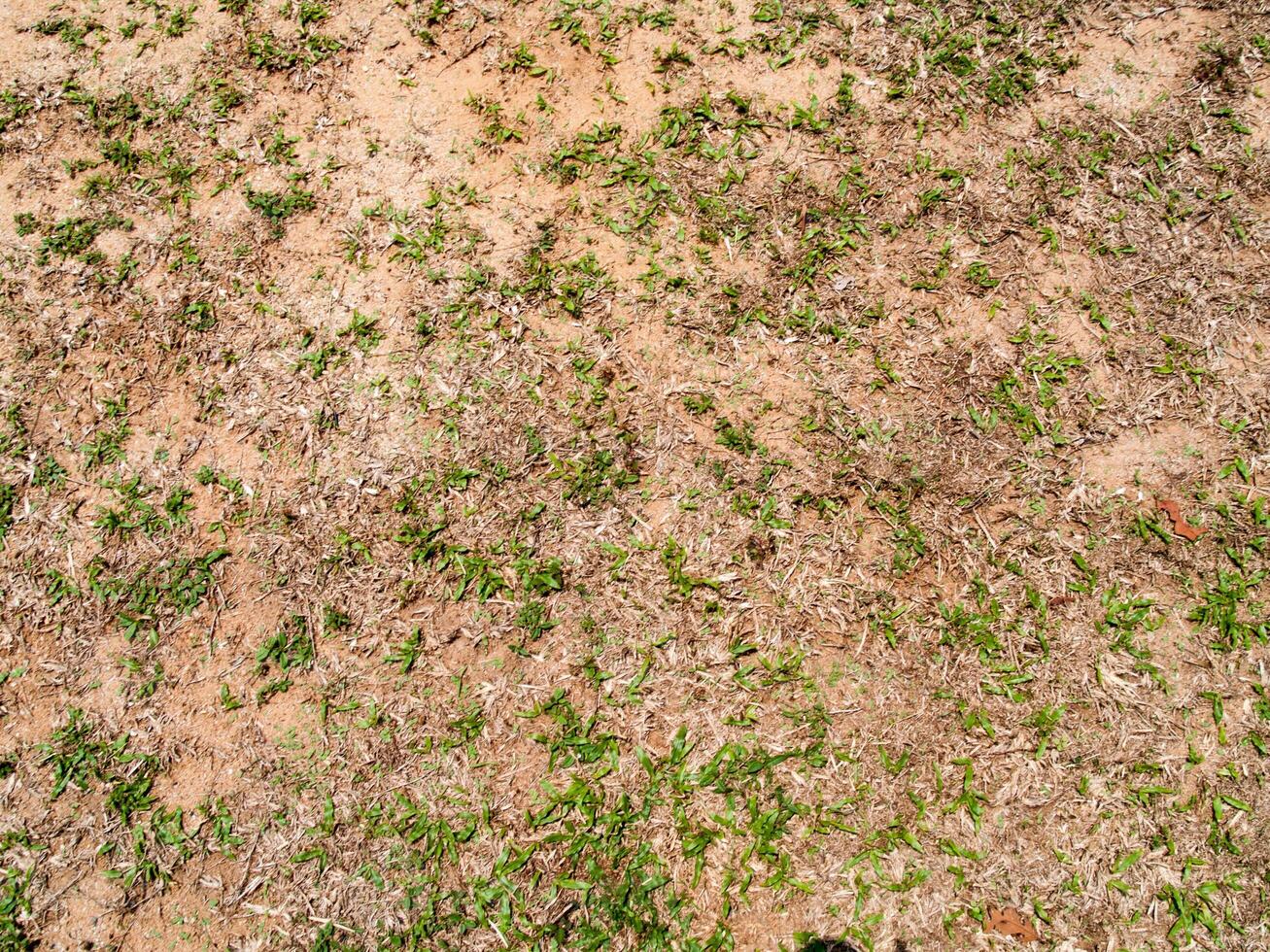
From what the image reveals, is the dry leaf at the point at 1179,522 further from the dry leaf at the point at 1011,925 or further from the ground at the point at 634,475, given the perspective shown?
the dry leaf at the point at 1011,925

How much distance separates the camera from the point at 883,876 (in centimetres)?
301

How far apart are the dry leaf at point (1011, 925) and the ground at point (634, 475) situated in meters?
0.03

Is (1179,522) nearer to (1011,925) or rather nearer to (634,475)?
(1011,925)

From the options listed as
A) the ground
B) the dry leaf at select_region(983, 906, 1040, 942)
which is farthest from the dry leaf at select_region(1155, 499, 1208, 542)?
the dry leaf at select_region(983, 906, 1040, 942)

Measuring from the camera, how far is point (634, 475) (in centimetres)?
341

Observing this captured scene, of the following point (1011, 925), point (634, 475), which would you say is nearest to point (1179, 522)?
point (1011, 925)

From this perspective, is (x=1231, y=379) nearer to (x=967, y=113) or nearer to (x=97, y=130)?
(x=967, y=113)

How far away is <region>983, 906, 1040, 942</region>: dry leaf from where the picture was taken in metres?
2.96

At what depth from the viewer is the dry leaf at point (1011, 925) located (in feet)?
9.71

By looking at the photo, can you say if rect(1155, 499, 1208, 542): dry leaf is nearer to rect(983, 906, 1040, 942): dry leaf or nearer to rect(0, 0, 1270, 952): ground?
rect(0, 0, 1270, 952): ground

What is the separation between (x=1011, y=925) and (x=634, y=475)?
7.35 feet

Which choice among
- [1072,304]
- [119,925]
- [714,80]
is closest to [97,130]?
[714,80]

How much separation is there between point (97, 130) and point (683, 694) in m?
3.94

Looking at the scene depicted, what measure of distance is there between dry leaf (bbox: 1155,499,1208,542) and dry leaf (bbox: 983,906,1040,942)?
170cm
